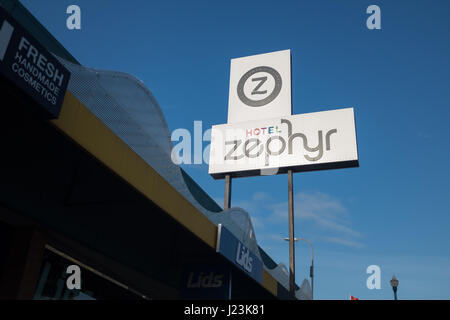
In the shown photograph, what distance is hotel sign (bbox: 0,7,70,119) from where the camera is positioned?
577cm

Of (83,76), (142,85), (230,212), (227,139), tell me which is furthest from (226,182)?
(83,76)

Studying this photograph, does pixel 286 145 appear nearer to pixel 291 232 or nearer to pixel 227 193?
pixel 227 193

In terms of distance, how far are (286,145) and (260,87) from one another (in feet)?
14.3

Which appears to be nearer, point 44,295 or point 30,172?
point 30,172

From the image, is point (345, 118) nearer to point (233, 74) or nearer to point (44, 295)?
point (233, 74)

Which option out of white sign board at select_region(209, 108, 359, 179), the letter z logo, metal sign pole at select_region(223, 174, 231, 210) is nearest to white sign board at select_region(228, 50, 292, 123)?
white sign board at select_region(209, 108, 359, 179)

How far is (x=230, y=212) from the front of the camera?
14.3 meters

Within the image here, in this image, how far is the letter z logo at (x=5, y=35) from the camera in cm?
568

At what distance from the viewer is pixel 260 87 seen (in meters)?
27.1

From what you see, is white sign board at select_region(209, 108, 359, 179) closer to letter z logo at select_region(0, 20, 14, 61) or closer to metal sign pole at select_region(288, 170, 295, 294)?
metal sign pole at select_region(288, 170, 295, 294)

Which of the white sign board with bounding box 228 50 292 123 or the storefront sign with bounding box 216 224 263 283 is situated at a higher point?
the white sign board with bounding box 228 50 292 123

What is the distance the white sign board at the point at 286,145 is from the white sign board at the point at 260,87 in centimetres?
80

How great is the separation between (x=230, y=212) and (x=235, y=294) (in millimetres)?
4452

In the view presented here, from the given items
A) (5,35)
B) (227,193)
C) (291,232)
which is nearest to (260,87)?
(227,193)
